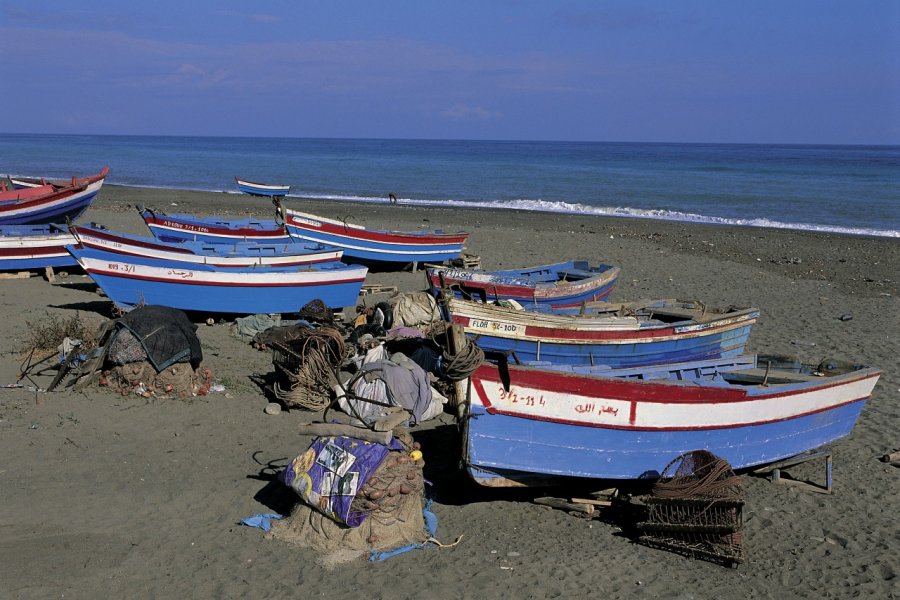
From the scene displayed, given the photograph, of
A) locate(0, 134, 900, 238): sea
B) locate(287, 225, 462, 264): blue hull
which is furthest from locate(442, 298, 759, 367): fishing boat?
locate(0, 134, 900, 238): sea

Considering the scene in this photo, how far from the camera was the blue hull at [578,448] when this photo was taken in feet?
22.9

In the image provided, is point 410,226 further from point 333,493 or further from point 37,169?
point 37,169

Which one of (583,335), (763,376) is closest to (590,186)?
(583,335)

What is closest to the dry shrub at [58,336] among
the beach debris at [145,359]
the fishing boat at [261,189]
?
the beach debris at [145,359]

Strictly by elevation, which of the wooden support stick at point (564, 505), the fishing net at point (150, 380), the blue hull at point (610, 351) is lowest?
the wooden support stick at point (564, 505)

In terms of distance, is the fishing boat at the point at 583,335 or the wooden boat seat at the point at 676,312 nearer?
the fishing boat at the point at 583,335

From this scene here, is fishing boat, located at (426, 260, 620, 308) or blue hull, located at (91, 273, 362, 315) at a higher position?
fishing boat, located at (426, 260, 620, 308)

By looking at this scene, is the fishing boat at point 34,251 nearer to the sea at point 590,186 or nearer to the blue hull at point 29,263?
the blue hull at point 29,263

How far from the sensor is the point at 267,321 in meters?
13.0

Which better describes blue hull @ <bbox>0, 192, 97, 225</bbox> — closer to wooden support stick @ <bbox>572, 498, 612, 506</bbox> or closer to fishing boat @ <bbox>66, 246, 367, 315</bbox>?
fishing boat @ <bbox>66, 246, 367, 315</bbox>

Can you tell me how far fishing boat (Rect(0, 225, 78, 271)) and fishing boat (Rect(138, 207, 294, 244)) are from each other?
1790mm

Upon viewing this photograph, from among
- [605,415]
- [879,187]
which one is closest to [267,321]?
[605,415]

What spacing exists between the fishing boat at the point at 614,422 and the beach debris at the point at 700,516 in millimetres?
538

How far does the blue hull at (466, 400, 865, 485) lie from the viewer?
274 inches
